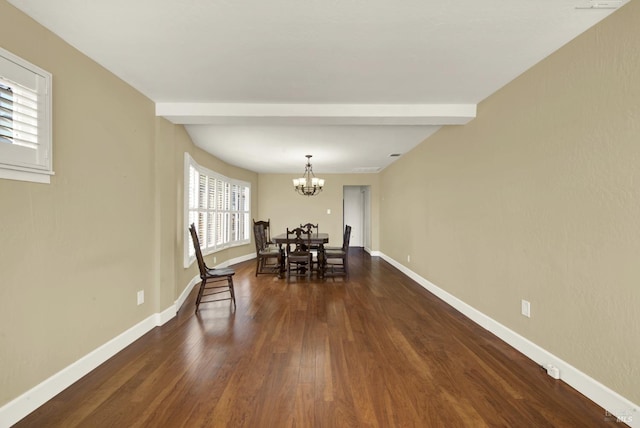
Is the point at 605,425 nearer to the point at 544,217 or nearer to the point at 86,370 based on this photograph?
the point at 544,217

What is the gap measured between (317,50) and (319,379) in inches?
90.3

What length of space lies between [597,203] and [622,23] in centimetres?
103

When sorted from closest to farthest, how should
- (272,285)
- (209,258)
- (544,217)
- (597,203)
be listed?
(597,203)
(544,217)
(272,285)
(209,258)

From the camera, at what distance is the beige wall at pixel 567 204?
60.6 inches

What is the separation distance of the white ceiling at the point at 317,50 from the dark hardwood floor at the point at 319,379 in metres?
2.20

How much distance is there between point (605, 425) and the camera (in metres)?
1.50

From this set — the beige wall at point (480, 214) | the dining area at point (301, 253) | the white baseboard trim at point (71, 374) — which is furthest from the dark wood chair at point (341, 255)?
the white baseboard trim at point (71, 374)

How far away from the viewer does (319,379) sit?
6.28 feet

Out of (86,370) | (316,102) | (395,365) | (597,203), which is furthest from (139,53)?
(597,203)

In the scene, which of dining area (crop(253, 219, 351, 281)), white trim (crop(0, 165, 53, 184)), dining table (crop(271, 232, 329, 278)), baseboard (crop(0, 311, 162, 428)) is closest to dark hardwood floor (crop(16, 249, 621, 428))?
baseboard (crop(0, 311, 162, 428))

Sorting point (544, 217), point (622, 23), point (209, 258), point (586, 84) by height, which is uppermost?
point (622, 23)

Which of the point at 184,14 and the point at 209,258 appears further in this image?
the point at 209,258

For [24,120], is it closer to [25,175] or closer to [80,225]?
[25,175]

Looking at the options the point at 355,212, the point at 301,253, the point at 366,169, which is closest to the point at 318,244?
the point at 301,253
